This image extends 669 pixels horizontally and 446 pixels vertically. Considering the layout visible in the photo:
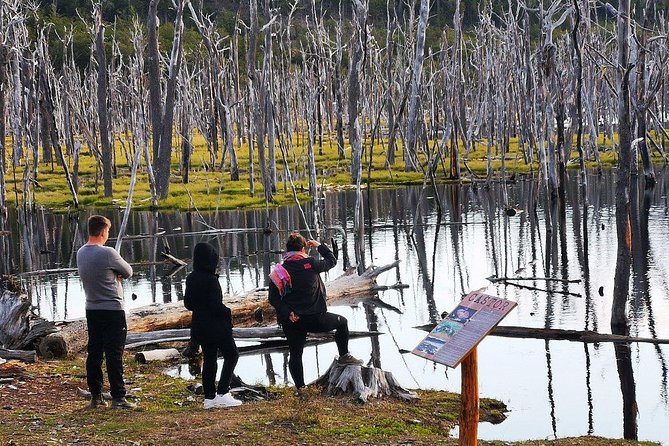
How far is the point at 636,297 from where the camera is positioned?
54.0ft

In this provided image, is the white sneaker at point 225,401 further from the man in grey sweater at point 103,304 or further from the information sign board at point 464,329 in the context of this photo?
the information sign board at point 464,329

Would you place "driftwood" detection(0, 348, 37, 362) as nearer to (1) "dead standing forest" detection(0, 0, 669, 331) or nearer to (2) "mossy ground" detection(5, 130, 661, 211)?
(1) "dead standing forest" detection(0, 0, 669, 331)

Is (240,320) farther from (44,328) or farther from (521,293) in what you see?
(521,293)

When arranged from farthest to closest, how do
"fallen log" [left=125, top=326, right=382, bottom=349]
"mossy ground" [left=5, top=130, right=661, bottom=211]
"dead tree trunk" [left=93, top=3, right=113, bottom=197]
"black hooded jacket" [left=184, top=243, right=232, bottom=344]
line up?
"dead tree trunk" [left=93, top=3, right=113, bottom=197], "mossy ground" [left=5, top=130, right=661, bottom=211], "fallen log" [left=125, top=326, right=382, bottom=349], "black hooded jacket" [left=184, top=243, right=232, bottom=344]

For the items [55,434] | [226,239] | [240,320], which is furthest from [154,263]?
[55,434]

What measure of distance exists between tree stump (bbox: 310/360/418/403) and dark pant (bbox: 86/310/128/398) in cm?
199

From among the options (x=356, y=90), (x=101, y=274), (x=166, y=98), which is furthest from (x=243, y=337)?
(x=166, y=98)

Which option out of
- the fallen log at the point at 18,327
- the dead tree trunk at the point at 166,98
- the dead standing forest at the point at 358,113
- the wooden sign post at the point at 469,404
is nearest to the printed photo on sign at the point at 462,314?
the wooden sign post at the point at 469,404

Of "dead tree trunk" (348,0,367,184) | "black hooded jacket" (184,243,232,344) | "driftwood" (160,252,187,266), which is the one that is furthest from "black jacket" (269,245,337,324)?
"dead tree trunk" (348,0,367,184)

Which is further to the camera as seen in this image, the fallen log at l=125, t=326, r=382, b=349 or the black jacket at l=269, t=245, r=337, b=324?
the fallen log at l=125, t=326, r=382, b=349

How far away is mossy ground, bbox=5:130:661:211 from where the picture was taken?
34.5 meters

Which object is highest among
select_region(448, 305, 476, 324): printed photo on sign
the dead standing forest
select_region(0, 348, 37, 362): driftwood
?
the dead standing forest

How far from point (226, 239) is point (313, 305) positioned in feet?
51.5

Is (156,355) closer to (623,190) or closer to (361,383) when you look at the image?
(361,383)
